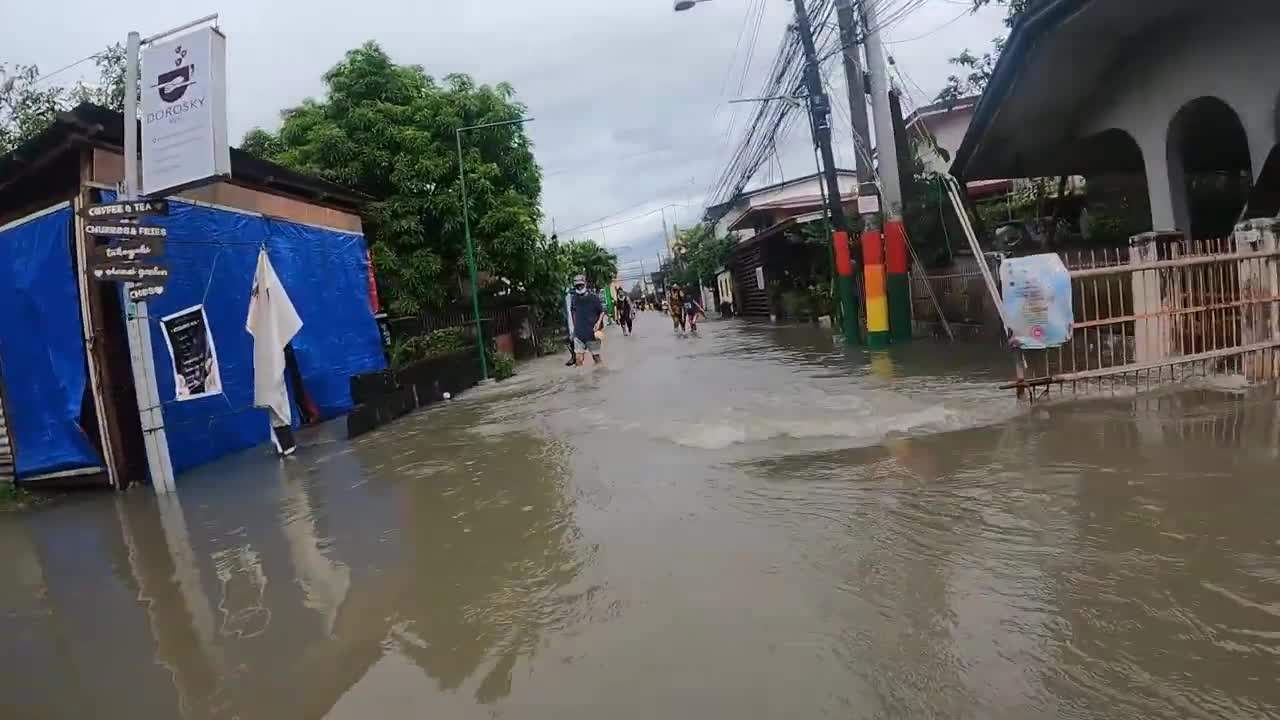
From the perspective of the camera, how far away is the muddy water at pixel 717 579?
311 cm

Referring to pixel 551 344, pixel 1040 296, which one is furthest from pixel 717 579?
pixel 551 344

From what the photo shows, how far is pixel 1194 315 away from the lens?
300 inches

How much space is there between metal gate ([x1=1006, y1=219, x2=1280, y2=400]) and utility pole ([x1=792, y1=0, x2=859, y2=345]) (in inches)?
335

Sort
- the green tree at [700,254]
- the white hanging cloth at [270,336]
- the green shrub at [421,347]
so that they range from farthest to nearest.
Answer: the green tree at [700,254] < the green shrub at [421,347] < the white hanging cloth at [270,336]

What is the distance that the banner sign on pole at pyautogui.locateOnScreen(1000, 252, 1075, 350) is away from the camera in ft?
24.1

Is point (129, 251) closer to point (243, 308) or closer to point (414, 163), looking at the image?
point (243, 308)

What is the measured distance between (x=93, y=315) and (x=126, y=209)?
4.98ft

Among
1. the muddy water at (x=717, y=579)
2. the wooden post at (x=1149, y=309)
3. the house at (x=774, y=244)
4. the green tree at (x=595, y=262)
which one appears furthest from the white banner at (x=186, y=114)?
the green tree at (x=595, y=262)

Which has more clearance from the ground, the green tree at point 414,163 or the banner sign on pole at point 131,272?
the green tree at point 414,163

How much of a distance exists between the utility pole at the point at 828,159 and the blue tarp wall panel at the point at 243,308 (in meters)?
9.13

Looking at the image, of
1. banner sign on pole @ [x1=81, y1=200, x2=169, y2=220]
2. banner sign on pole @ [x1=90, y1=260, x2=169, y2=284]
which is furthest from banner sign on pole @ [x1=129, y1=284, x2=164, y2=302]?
banner sign on pole @ [x1=81, y1=200, x2=169, y2=220]

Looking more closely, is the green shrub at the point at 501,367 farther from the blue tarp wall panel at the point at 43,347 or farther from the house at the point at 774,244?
the blue tarp wall panel at the point at 43,347

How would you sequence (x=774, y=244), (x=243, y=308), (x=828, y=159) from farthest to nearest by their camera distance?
(x=774, y=244) → (x=828, y=159) → (x=243, y=308)

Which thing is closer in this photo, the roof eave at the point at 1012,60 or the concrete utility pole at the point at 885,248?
the roof eave at the point at 1012,60
